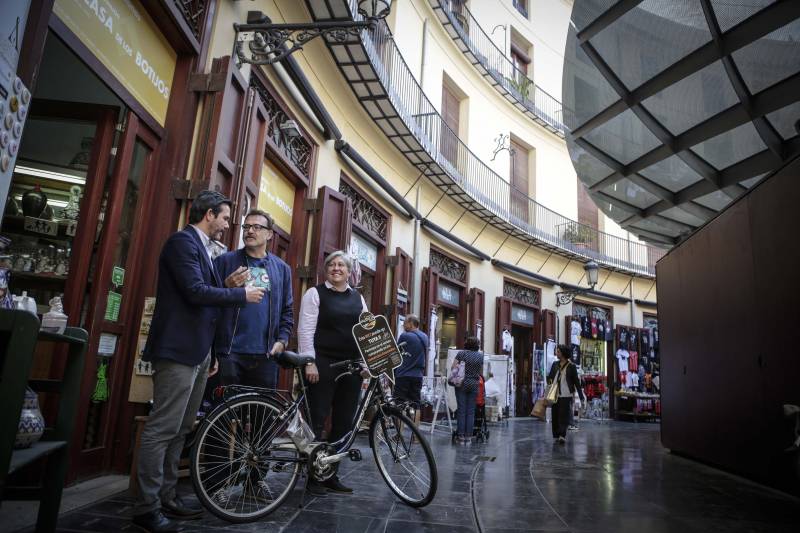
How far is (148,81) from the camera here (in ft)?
13.5

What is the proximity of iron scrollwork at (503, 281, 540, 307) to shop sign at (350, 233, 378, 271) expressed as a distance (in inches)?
273

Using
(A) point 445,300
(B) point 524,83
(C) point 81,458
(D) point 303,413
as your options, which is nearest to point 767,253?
(D) point 303,413

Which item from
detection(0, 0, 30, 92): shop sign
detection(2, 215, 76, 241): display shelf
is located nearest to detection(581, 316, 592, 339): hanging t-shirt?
detection(2, 215, 76, 241): display shelf

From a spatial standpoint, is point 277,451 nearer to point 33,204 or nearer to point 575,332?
point 33,204

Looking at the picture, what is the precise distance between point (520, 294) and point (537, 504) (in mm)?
12709

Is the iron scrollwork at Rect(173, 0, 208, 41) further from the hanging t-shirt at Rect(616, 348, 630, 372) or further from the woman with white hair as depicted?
the hanging t-shirt at Rect(616, 348, 630, 372)

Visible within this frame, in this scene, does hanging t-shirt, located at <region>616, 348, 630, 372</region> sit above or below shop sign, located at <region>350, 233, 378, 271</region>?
below

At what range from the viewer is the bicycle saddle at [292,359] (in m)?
3.34

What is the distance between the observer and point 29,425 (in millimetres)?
2111

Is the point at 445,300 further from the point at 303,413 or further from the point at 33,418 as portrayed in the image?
the point at 33,418

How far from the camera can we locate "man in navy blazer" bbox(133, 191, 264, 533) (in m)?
2.68

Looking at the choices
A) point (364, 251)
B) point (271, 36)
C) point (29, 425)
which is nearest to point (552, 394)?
point (364, 251)

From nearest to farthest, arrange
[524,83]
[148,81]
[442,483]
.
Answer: [148,81] < [442,483] < [524,83]

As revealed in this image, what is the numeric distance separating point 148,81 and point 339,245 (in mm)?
3847
